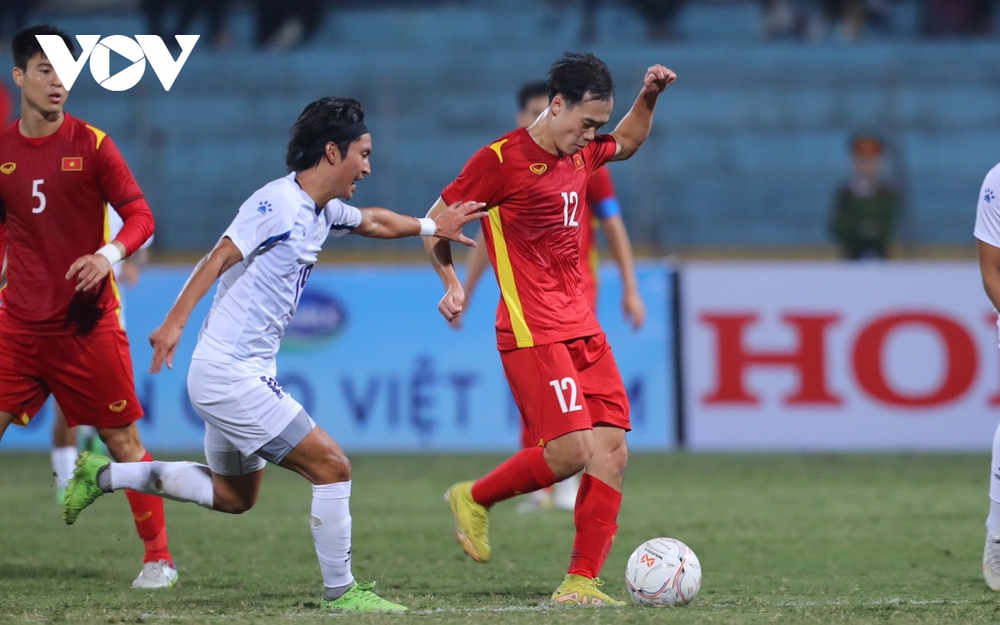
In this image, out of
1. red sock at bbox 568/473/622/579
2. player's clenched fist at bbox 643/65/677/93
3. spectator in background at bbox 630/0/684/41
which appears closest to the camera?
red sock at bbox 568/473/622/579

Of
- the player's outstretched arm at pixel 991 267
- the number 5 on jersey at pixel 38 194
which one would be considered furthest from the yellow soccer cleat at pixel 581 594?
the number 5 on jersey at pixel 38 194

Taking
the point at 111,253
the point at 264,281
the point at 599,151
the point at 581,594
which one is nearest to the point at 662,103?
the point at 599,151

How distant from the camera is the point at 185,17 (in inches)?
666

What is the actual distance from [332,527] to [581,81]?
2031 millimetres

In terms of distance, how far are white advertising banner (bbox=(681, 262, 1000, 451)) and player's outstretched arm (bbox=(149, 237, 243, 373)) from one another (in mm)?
6737

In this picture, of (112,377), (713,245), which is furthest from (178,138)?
(112,377)

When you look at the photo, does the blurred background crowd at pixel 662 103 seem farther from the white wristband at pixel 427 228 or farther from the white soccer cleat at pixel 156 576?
the white wristband at pixel 427 228

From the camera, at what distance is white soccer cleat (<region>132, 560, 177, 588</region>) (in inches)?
239

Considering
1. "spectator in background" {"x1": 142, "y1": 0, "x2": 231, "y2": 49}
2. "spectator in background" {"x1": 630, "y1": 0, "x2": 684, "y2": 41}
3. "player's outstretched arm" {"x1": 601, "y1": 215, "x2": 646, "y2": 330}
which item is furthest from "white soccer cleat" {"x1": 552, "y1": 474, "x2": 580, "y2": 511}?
"spectator in background" {"x1": 630, "y1": 0, "x2": 684, "y2": 41}

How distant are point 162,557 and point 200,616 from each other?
48.9 inches

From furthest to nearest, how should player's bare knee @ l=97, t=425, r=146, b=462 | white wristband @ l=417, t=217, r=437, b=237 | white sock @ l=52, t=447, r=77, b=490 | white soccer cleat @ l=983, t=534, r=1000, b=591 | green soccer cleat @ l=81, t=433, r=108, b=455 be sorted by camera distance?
green soccer cleat @ l=81, t=433, r=108, b=455, white sock @ l=52, t=447, r=77, b=490, player's bare knee @ l=97, t=425, r=146, b=462, white soccer cleat @ l=983, t=534, r=1000, b=591, white wristband @ l=417, t=217, r=437, b=237

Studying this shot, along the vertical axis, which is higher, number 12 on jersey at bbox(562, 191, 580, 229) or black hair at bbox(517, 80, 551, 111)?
black hair at bbox(517, 80, 551, 111)

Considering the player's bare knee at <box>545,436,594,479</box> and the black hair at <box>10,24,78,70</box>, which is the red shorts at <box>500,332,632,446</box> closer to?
the player's bare knee at <box>545,436,594,479</box>

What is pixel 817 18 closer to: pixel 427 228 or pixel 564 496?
pixel 564 496
